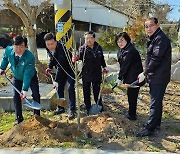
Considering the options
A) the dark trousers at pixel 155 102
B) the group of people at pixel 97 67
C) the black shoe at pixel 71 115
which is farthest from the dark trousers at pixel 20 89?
the dark trousers at pixel 155 102

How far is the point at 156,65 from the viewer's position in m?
4.11

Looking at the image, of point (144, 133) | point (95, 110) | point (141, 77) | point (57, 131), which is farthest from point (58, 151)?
point (141, 77)

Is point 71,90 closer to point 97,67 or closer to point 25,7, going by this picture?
point 97,67

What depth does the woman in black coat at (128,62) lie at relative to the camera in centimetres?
475

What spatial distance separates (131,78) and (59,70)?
1337 mm

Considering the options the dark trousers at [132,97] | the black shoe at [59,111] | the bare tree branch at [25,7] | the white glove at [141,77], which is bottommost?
the black shoe at [59,111]

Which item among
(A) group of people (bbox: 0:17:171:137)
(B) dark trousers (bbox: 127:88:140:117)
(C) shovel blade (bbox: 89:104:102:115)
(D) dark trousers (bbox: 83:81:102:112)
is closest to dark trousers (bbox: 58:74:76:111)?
(A) group of people (bbox: 0:17:171:137)

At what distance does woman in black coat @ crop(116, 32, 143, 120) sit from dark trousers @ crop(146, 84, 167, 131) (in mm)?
596

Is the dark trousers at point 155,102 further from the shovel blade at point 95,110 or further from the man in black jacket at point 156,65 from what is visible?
the shovel blade at point 95,110

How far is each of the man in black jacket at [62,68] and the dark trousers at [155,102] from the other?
1.47 metres

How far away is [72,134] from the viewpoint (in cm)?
446

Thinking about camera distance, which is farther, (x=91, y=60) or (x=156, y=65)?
(x=91, y=60)

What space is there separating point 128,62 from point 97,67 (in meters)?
0.67

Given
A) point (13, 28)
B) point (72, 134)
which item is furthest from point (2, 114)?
point (13, 28)
